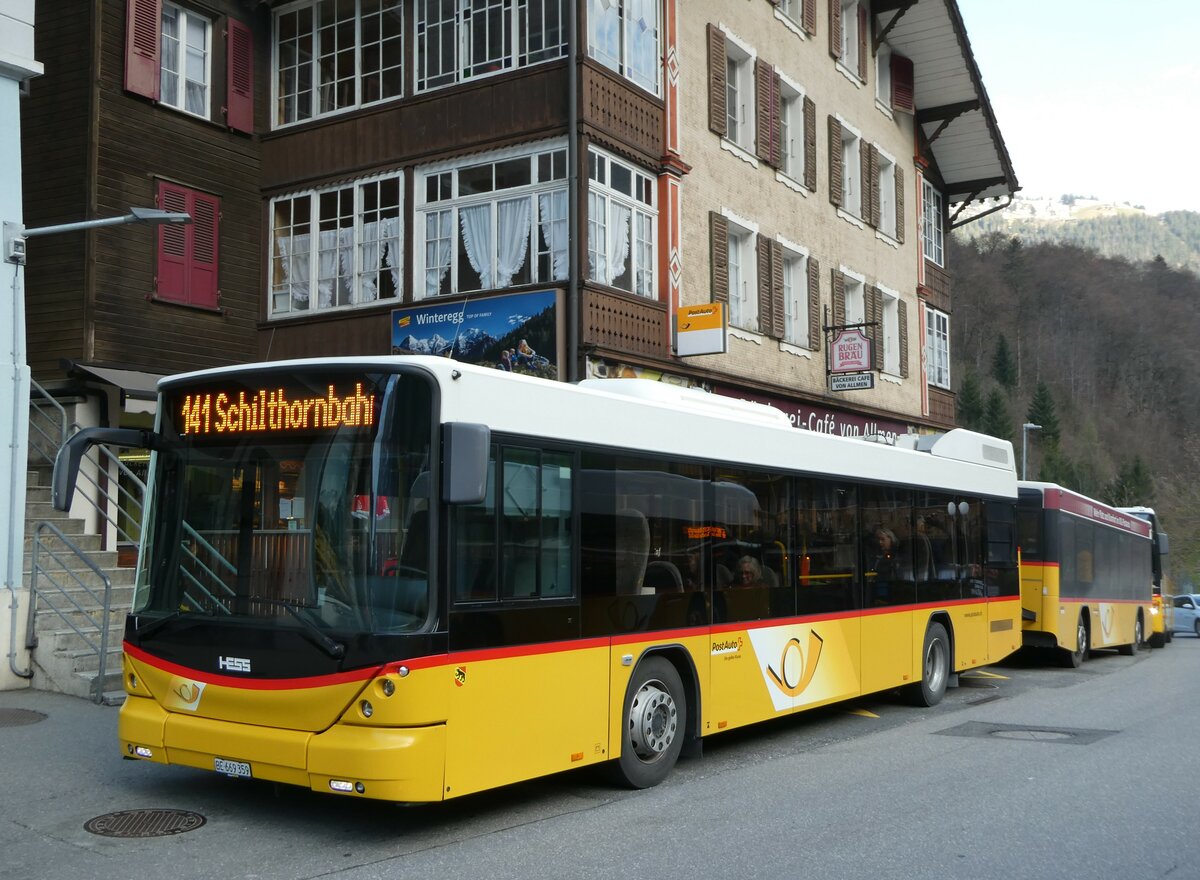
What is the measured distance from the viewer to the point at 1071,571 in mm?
20141

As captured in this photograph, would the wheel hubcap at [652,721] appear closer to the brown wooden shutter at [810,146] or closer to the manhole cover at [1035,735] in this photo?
the manhole cover at [1035,735]

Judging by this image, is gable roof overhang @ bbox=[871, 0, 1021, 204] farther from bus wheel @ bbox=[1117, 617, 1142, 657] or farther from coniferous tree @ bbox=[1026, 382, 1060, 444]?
coniferous tree @ bbox=[1026, 382, 1060, 444]

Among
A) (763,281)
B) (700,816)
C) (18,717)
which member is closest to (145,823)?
(700,816)

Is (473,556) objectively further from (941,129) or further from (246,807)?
(941,129)

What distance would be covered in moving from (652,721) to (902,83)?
24883 mm

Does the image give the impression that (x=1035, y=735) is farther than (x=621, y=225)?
No

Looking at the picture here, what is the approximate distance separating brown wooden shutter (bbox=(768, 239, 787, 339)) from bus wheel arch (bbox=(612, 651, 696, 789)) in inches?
578

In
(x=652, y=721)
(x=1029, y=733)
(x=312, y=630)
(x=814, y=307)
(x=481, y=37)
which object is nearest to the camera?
(x=312, y=630)

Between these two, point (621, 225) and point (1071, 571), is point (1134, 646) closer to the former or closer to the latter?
point (1071, 571)

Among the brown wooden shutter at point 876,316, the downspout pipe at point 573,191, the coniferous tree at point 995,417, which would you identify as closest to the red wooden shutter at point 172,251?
the downspout pipe at point 573,191

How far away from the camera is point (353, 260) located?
19.9 meters

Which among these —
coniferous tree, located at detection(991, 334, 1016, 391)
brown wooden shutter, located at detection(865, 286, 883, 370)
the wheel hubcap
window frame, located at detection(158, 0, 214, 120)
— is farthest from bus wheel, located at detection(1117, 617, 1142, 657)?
coniferous tree, located at detection(991, 334, 1016, 391)

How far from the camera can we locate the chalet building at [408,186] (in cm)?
1783

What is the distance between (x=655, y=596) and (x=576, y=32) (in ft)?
36.7
